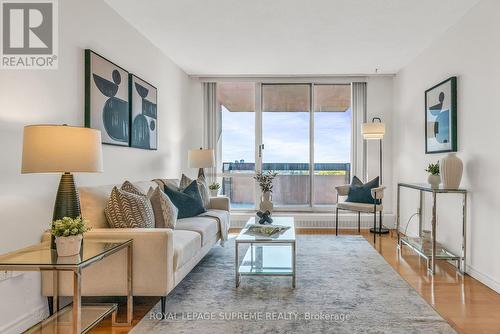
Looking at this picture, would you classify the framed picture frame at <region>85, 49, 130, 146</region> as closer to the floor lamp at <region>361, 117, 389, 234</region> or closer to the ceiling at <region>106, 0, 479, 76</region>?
the ceiling at <region>106, 0, 479, 76</region>

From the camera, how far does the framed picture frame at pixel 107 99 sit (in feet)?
9.89

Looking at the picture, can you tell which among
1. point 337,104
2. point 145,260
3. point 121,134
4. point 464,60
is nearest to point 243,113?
point 337,104

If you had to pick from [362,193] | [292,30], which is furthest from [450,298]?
[292,30]

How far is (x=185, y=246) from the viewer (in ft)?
9.41

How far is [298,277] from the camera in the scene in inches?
133

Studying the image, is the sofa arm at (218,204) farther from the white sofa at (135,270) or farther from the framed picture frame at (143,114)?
the white sofa at (135,270)

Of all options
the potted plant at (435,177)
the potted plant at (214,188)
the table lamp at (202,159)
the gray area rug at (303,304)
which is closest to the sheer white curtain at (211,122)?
the potted plant at (214,188)

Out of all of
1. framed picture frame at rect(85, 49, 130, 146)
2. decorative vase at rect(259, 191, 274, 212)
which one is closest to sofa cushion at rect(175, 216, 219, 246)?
decorative vase at rect(259, 191, 274, 212)

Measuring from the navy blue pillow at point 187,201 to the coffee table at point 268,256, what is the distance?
70 cm

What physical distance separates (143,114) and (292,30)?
2.03 meters

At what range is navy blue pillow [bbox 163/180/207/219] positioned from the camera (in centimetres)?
402

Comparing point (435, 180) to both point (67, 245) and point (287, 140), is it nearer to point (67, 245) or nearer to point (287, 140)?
point (287, 140)

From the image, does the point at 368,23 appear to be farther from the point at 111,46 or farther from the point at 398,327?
the point at 398,327

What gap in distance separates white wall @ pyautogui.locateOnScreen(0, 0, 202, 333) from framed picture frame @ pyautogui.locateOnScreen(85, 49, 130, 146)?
0.22 ft
